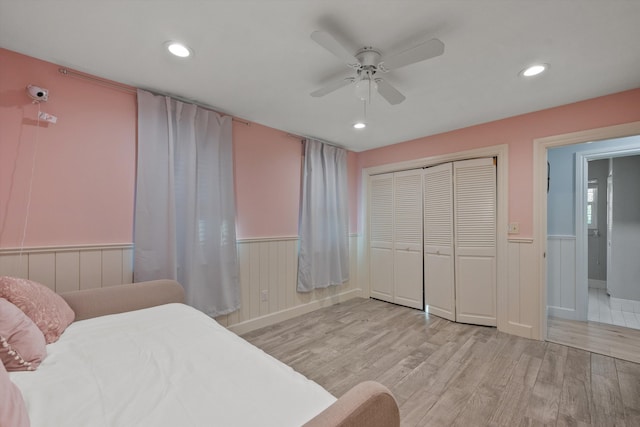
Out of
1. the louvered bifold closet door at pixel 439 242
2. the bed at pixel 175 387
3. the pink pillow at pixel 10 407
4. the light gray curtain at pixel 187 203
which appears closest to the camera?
the pink pillow at pixel 10 407

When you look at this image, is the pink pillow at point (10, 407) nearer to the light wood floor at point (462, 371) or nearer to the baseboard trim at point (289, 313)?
the light wood floor at point (462, 371)

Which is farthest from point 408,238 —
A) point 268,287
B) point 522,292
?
point 268,287

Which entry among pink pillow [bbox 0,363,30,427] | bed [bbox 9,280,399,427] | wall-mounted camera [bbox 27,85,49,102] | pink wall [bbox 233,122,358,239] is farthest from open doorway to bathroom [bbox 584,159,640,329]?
wall-mounted camera [bbox 27,85,49,102]

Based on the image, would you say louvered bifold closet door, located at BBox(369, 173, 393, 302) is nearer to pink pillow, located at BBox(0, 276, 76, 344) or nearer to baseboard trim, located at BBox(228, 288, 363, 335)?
baseboard trim, located at BBox(228, 288, 363, 335)

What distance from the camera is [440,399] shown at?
192 cm

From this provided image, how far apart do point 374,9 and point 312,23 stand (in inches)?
14.0

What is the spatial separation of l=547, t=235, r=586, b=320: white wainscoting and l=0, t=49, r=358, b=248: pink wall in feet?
16.0

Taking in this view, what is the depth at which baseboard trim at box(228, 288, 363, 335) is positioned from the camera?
303 centimetres

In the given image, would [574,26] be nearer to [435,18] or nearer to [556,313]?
[435,18]

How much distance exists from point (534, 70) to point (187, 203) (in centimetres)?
307

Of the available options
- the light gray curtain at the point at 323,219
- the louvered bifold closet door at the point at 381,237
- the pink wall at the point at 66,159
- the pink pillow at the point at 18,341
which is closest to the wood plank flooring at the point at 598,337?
the louvered bifold closet door at the point at 381,237

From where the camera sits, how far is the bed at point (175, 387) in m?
0.82

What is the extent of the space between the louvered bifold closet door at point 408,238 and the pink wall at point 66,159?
3.28 m

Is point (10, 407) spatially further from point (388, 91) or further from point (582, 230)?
point (582, 230)
